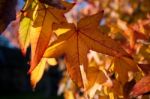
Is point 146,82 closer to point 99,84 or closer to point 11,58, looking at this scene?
point 99,84

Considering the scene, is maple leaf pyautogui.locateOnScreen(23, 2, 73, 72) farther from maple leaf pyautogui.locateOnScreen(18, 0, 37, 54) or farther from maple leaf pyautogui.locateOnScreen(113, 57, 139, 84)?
maple leaf pyautogui.locateOnScreen(113, 57, 139, 84)

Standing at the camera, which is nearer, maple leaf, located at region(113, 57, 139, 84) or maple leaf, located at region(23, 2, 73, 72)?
maple leaf, located at region(23, 2, 73, 72)

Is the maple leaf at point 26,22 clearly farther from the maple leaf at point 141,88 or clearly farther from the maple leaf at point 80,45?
the maple leaf at point 141,88

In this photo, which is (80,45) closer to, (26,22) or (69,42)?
(69,42)

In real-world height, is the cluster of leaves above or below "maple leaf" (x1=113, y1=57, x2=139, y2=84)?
above

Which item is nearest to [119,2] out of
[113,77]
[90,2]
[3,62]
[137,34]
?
[90,2]

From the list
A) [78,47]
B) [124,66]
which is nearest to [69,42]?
[78,47]

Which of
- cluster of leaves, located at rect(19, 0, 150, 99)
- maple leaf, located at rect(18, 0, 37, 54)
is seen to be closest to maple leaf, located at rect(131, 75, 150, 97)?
cluster of leaves, located at rect(19, 0, 150, 99)
